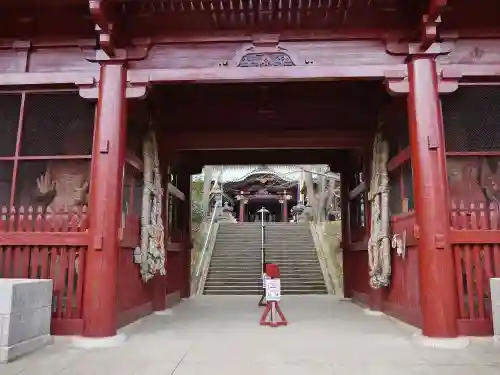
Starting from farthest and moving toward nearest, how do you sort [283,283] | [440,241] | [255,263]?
1. [255,263]
2. [283,283]
3. [440,241]

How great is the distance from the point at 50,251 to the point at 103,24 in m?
2.91

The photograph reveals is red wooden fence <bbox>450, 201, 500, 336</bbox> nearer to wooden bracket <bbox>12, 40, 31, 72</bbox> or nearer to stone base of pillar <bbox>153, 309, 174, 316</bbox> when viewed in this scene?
stone base of pillar <bbox>153, 309, 174, 316</bbox>

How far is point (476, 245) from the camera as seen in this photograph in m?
5.13

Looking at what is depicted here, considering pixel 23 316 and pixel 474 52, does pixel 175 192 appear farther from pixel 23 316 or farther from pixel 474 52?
pixel 474 52

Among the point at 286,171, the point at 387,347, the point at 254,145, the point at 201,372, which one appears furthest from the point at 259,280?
the point at 286,171

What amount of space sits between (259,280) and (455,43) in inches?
371

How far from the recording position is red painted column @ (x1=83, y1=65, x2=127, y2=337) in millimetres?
5039

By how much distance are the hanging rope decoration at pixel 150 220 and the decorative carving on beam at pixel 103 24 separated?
1993 mm

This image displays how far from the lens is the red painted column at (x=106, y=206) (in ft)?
16.5

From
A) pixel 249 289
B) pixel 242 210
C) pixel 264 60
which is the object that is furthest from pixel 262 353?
pixel 242 210

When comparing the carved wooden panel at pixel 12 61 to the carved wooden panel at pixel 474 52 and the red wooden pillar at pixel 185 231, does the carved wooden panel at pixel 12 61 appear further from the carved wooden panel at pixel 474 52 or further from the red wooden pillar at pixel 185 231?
the carved wooden panel at pixel 474 52

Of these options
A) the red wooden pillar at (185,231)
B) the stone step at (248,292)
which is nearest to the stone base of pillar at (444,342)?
the red wooden pillar at (185,231)

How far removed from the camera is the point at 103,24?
5359 mm

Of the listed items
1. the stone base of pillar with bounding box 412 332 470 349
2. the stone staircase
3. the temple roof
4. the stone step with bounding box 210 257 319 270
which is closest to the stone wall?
the temple roof
